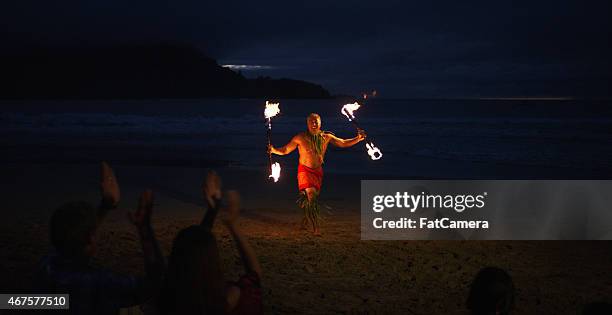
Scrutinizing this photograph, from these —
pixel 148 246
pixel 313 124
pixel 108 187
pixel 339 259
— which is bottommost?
pixel 148 246

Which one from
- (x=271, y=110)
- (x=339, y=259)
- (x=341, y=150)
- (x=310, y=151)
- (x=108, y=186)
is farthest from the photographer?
(x=341, y=150)

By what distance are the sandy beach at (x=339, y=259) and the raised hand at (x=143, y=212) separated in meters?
3.47

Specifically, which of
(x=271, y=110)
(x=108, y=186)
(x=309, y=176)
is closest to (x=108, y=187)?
(x=108, y=186)

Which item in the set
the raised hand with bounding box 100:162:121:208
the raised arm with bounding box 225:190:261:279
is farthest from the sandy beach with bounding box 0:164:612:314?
the raised hand with bounding box 100:162:121:208

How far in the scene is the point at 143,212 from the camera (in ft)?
10.2

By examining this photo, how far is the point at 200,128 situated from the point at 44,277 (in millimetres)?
33360

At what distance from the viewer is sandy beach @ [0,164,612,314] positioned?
22.6 feet

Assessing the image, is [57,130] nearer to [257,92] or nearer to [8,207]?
[8,207]

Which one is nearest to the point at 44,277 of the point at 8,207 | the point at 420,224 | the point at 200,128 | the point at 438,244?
the point at 438,244

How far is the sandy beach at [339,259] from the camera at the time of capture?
689 centimetres

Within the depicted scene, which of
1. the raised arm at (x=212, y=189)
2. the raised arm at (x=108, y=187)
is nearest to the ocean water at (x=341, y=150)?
the raised arm at (x=212, y=189)

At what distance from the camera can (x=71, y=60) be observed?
438 feet

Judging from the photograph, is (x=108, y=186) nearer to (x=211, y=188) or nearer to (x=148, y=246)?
(x=148, y=246)

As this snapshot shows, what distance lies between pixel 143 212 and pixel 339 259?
18.5ft
